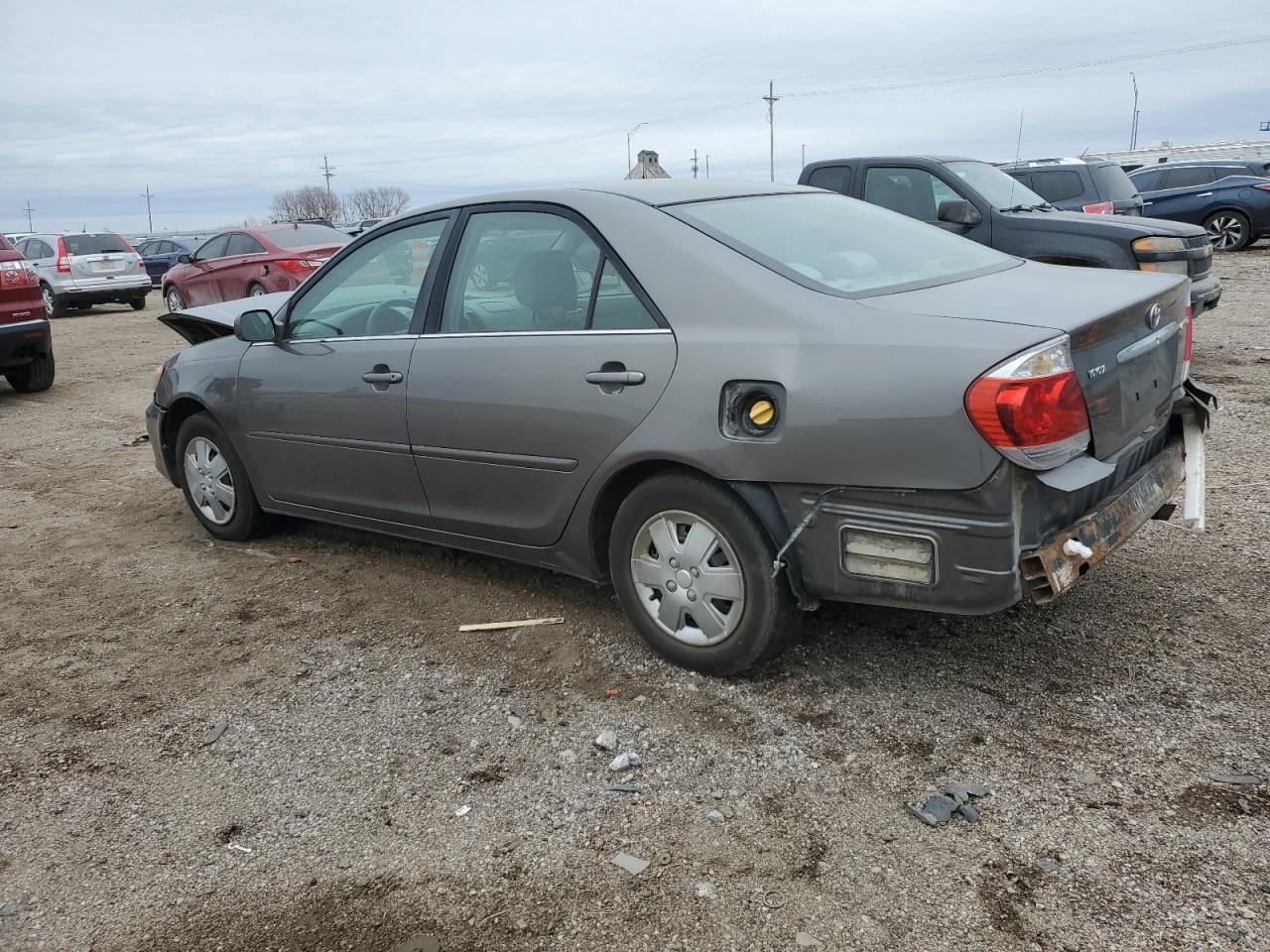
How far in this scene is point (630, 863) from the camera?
108 inches

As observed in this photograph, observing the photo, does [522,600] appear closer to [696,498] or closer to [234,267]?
[696,498]

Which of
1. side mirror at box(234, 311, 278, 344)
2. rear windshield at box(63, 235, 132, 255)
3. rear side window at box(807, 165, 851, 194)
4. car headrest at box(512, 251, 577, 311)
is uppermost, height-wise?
rear windshield at box(63, 235, 132, 255)

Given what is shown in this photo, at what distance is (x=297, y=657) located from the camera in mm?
4105

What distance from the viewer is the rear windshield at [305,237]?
15.4 metres

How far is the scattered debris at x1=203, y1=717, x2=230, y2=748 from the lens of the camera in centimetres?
350

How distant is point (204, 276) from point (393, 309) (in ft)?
42.9

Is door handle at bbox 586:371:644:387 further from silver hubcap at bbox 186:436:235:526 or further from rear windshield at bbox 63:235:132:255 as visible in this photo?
rear windshield at bbox 63:235:132:255

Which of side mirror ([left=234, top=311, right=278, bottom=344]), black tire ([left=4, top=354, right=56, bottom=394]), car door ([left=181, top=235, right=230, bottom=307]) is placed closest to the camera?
side mirror ([left=234, top=311, right=278, bottom=344])

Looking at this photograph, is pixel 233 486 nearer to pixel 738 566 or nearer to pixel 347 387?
pixel 347 387

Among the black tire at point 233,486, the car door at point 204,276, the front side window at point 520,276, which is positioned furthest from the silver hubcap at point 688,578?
the car door at point 204,276

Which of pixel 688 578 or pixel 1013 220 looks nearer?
pixel 688 578

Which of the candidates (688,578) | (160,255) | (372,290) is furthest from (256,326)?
(160,255)

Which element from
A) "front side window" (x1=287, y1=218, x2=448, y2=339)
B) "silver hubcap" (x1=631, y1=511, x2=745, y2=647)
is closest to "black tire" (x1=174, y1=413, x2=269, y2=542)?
"front side window" (x1=287, y1=218, x2=448, y2=339)

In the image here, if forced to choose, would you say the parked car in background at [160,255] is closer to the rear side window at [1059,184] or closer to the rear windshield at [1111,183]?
the rear side window at [1059,184]
